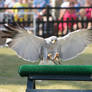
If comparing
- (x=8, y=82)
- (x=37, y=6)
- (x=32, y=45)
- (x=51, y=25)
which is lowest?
(x=8, y=82)

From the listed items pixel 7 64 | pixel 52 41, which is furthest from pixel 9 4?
pixel 52 41

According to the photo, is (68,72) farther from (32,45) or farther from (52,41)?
(32,45)

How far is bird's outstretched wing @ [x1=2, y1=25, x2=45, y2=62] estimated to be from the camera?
4.80 m

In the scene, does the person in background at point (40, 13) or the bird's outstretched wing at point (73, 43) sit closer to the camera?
the bird's outstretched wing at point (73, 43)

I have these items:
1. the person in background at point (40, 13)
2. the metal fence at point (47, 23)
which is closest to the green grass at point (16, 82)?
the metal fence at point (47, 23)

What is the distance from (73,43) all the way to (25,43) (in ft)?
2.52

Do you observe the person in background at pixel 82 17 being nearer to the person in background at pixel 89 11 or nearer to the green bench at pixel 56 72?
the person in background at pixel 89 11

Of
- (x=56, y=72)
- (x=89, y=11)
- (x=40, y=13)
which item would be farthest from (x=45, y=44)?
(x=40, y=13)

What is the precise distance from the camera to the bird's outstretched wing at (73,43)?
487 cm

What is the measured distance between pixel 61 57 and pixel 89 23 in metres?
8.47

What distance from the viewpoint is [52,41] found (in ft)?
15.3

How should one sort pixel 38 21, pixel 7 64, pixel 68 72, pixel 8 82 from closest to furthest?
pixel 68 72 < pixel 8 82 < pixel 7 64 < pixel 38 21

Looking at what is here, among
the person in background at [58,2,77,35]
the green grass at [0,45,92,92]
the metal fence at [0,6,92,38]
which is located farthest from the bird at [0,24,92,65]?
the person in background at [58,2,77,35]

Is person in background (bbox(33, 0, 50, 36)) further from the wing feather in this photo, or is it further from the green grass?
the wing feather
